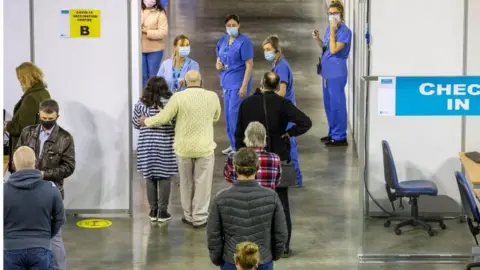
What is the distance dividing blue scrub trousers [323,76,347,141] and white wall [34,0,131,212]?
12.1ft

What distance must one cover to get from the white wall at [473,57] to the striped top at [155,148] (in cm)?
289

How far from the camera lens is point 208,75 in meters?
18.1

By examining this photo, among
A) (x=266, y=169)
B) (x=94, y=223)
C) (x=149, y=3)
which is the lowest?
(x=94, y=223)

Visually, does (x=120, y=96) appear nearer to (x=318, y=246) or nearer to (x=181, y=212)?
(x=181, y=212)

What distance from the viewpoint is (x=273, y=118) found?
29.8ft

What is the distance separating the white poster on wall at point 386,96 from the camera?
918 centimetres

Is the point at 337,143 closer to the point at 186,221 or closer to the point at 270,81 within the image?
the point at 186,221

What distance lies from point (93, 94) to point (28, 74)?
1011 millimetres

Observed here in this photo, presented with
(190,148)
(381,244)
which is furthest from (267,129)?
(381,244)

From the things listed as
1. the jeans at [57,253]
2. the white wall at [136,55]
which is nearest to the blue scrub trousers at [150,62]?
the white wall at [136,55]

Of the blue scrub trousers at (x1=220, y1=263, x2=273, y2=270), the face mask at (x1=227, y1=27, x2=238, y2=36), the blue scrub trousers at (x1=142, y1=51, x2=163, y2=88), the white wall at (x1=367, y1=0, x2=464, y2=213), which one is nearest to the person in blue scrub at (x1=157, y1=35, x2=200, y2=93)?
the face mask at (x1=227, y1=27, x2=238, y2=36)

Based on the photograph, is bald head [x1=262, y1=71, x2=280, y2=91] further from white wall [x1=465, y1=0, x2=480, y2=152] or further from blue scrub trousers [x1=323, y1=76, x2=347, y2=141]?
blue scrub trousers [x1=323, y1=76, x2=347, y2=141]

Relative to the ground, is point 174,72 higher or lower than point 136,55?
lower

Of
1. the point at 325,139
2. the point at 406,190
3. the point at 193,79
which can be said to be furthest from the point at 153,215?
the point at 325,139
